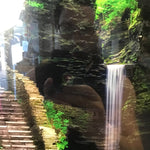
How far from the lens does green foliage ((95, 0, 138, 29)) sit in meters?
2.40

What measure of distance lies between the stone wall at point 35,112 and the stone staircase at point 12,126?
0.08 meters

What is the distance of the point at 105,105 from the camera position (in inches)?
96.7

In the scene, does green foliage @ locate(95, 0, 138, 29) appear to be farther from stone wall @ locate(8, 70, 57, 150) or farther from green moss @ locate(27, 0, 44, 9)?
stone wall @ locate(8, 70, 57, 150)

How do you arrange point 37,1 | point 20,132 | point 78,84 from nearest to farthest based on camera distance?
point 20,132, point 37,1, point 78,84

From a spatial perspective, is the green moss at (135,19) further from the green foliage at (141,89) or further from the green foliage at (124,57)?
the green foliage at (141,89)

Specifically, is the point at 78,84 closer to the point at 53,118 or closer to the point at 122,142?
the point at 53,118

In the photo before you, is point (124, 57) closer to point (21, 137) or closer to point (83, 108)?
point (83, 108)

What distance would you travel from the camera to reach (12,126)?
81.8 inches

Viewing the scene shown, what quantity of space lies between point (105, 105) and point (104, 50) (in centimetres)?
94

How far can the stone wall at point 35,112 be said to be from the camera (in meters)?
2.06

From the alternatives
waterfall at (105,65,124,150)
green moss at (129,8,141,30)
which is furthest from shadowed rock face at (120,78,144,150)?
green moss at (129,8,141,30)

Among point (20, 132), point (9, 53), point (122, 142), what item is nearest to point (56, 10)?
point (9, 53)

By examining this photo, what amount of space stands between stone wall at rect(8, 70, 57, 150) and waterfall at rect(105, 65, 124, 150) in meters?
0.96

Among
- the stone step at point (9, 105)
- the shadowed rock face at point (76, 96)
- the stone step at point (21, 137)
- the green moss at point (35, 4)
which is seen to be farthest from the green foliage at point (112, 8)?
the stone step at point (21, 137)
